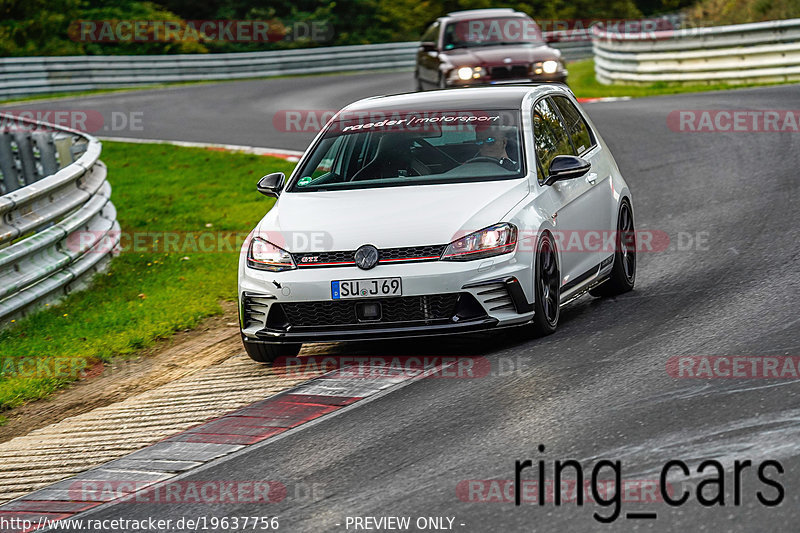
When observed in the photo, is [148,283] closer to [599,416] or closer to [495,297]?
[495,297]

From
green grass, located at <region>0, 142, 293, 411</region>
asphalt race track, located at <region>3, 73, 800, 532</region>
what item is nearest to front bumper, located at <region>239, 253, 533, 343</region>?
asphalt race track, located at <region>3, 73, 800, 532</region>

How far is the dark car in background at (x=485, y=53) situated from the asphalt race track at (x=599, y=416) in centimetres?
917

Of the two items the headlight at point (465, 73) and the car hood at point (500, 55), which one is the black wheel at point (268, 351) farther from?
the car hood at point (500, 55)

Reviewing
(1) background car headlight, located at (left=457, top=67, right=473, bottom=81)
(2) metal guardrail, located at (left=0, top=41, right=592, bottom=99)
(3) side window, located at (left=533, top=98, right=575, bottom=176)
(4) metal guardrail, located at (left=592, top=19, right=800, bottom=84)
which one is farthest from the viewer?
(2) metal guardrail, located at (left=0, top=41, right=592, bottom=99)

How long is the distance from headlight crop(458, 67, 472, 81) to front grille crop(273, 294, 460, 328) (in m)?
12.9

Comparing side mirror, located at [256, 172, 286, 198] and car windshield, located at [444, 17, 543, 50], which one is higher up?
side mirror, located at [256, 172, 286, 198]

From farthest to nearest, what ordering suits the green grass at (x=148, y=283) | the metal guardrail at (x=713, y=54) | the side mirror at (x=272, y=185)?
the metal guardrail at (x=713, y=54) < the green grass at (x=148, y=283) < the side mirror at (x=272, y=185)

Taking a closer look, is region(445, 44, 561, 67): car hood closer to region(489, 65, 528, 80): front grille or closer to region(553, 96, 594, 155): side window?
region(489, 65, 528, 80): front grille

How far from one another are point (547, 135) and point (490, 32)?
42.5 feet

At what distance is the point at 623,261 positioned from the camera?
9.27 metres

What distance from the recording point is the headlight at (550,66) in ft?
65.6

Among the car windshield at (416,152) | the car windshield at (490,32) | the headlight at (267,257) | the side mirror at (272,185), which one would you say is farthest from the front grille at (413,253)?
the car windshield at (490,32)

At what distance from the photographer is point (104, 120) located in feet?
82.8

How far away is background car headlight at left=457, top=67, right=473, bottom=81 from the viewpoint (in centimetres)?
1997
